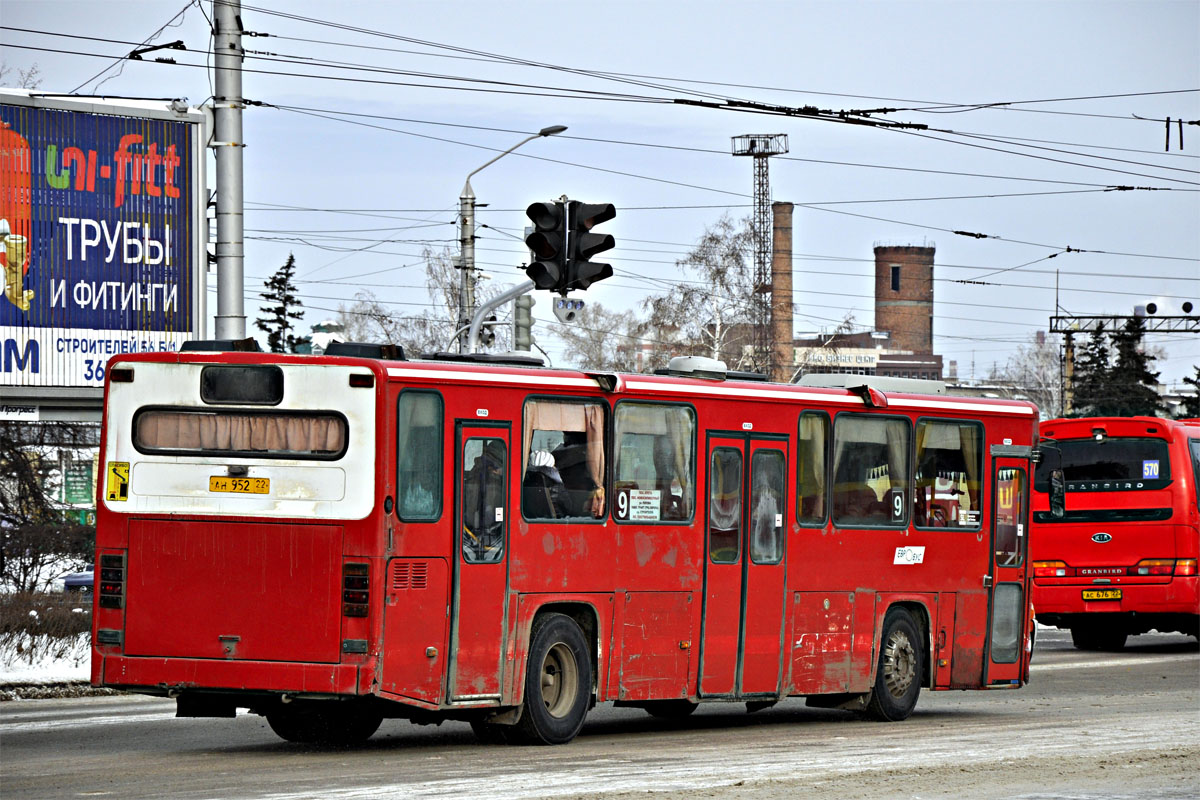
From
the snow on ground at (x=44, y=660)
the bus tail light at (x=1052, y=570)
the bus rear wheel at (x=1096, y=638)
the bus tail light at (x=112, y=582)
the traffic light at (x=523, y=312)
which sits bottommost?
the bus rear wheel at (x=1096, y=638)

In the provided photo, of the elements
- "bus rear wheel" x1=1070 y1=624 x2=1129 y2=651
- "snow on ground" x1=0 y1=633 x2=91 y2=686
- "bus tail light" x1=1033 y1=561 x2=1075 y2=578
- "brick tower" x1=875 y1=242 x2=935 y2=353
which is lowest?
"bus rear wheel" x1=1070 y1=624 x2=1129 y2=651

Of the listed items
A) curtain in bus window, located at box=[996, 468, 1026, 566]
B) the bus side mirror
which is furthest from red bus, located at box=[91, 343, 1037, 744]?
the bus side mirror

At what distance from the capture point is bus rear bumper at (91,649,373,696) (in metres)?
12.3

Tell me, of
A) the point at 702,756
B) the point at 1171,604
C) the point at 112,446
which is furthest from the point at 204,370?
the point at 1171,604

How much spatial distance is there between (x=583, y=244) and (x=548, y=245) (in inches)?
14.0

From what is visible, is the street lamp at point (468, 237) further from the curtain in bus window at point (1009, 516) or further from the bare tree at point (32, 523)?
the curtain in bus window at point (1009, 516)

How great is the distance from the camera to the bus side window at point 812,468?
53.2 ft

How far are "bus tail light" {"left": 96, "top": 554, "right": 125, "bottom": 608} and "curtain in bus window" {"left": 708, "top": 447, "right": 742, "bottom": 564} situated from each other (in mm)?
4878

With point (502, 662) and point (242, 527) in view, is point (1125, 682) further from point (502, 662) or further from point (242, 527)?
point (242, 527)

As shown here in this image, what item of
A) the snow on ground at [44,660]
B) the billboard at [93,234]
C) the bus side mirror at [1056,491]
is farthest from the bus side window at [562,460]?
the billboard at [93,234]

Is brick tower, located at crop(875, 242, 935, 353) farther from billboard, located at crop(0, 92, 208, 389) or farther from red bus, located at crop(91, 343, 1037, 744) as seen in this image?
red bus, located at crop(91, 343, 1037, 744)

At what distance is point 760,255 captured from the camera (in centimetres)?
8131

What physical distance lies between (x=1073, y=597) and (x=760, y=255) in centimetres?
5449

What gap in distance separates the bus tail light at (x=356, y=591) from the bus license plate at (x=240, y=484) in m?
0.85
